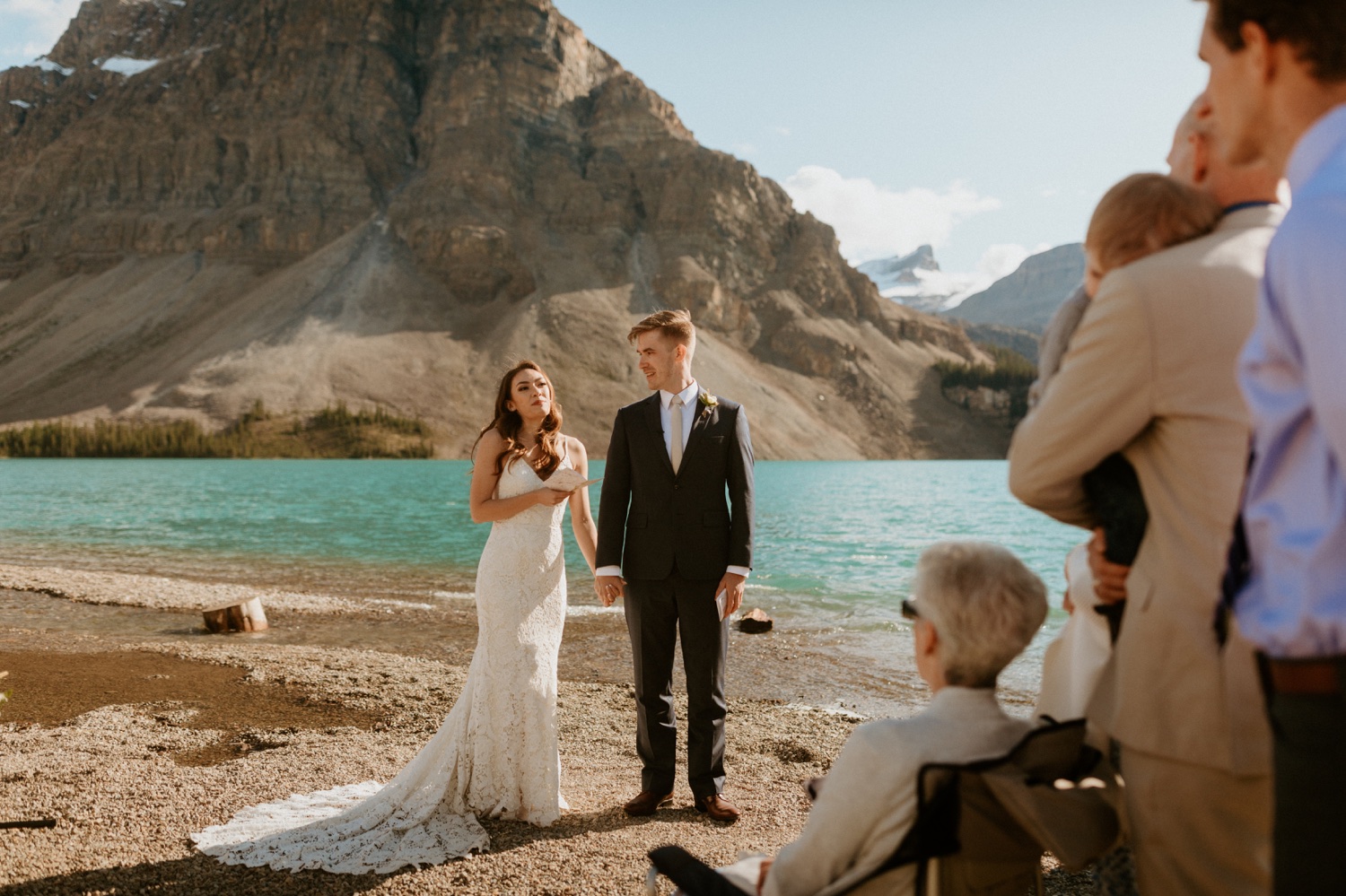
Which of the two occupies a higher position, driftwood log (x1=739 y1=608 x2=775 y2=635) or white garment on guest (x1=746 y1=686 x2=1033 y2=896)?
white garment on guest (x1=746 y1=686 x2=1033 y2=896)

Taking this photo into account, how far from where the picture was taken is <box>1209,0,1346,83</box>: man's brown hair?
1.49 m

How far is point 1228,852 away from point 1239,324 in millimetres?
1086

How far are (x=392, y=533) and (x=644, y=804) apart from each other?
25.5 metres

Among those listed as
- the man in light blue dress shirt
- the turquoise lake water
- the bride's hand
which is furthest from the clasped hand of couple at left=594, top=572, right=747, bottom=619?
the turquoise lake water

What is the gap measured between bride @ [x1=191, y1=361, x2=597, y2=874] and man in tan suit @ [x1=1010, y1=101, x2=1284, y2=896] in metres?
3.46

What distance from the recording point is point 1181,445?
194cm

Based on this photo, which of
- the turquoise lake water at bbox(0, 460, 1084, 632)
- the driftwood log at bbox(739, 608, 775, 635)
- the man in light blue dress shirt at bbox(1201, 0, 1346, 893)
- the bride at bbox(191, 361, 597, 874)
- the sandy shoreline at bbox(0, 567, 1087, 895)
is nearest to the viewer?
the man in light blue dress shirt at bbox(1201, 0, 1346, 893)

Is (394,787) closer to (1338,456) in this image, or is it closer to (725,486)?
(725,486)

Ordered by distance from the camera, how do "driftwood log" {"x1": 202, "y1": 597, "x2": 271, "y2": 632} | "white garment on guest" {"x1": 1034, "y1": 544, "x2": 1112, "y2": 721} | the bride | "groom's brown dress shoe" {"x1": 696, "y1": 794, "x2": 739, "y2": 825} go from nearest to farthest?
"white garment on guest" {"x1": 1034, "y1": 544, "x2": 1112, "y2": 721}
the bride
"groom's brown dress shoe" {"x1": 696, "y1": 794, "x2": 739, "y2": 825}
"driftwood log" {"x1": 202, "y1": 597, "x2": 271, "y2": 632}

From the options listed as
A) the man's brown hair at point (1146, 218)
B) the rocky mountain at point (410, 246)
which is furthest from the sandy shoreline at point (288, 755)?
the rocky mountain at point (410, 246)

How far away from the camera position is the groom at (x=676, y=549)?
5.28 m

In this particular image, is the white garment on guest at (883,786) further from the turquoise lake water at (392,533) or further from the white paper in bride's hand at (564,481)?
the turquoise lake water at (392,533)

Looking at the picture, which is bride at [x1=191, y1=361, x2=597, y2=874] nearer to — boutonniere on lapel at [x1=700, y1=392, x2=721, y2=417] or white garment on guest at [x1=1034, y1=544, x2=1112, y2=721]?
boutonniere on lapel at [x1=700, y1=392, x2=721, y2=417]

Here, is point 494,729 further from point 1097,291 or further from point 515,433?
point 1097,291
